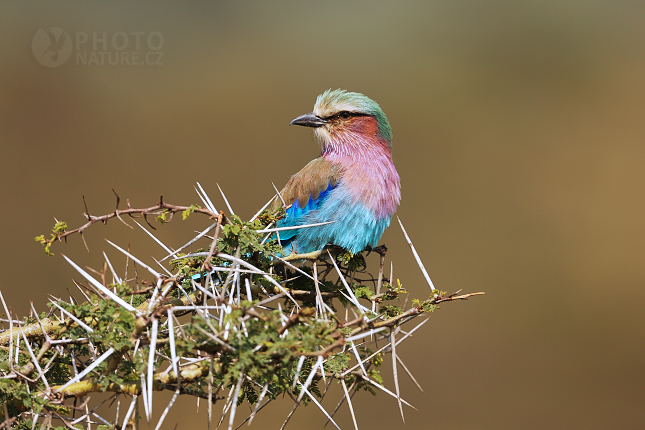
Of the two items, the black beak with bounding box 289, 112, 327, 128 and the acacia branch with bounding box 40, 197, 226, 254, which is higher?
the black beak with bounding box 289, 112, 327, 128

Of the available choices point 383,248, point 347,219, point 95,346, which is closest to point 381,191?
point 347,219

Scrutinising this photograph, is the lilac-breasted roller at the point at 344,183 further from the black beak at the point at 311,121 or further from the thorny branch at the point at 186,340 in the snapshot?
the thorny branch at the point at 186,340

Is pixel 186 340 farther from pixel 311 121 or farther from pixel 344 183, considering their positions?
pixel 311 121

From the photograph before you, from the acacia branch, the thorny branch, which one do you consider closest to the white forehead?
the thorny branch

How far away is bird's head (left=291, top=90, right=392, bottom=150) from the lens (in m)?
3.10

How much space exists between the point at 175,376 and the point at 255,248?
404 millimetres

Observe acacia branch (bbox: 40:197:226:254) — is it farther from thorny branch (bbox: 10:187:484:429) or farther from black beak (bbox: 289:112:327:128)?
black beak (bbox: 289:112:327:128)

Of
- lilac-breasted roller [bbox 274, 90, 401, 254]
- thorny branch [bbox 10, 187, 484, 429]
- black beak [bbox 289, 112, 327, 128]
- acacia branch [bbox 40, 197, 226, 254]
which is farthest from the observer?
black beak [bbox 289, 112, 327, 128]

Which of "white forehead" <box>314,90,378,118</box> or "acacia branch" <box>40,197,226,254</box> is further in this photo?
"white forehead" <box>314,90,378,118</box>

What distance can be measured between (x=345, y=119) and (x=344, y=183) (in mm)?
442

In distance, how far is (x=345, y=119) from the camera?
311cm

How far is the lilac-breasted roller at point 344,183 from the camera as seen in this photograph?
2703mm

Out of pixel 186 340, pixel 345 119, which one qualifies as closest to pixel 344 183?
pixel 345 119

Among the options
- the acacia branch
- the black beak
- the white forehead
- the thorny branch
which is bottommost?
the thorny branch
